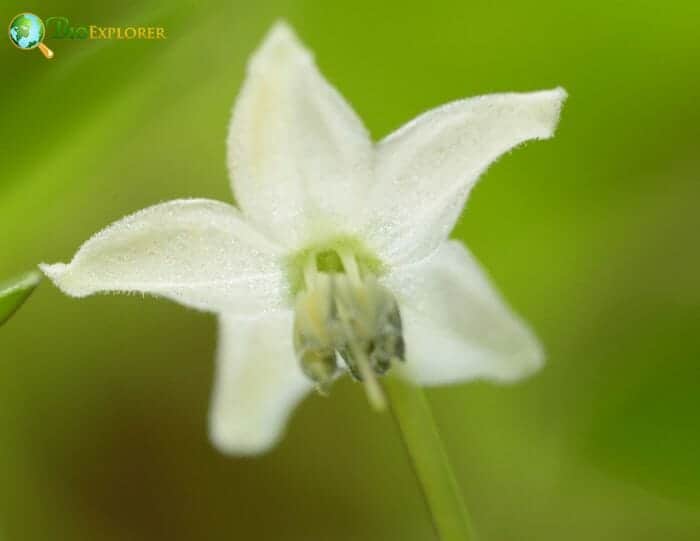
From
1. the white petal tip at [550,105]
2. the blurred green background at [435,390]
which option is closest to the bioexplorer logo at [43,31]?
the blurred green background at [435,390]

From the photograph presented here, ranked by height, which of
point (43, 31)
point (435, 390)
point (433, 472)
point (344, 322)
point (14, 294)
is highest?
point (43, 31)

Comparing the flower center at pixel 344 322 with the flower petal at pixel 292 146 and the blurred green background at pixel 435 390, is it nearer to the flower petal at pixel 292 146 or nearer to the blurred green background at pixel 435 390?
the flower petal at pixel 292 146

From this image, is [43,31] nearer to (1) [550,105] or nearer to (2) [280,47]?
(2) [280,47]

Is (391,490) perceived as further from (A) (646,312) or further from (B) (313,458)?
(A) (646,312)

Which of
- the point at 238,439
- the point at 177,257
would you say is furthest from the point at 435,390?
the point at 177,257

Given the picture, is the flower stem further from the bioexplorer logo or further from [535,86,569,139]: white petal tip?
the bioexplorer logo

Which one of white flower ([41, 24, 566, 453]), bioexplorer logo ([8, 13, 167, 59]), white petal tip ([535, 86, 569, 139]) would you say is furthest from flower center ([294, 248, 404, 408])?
bioexplorer logo ([8, 13, 167, 59])
